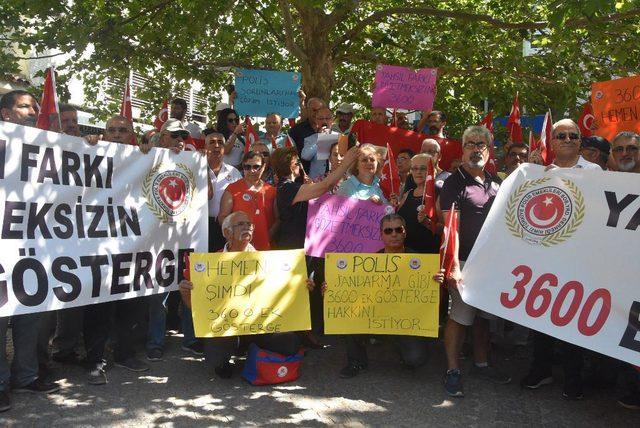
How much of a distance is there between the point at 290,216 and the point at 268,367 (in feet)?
4.68

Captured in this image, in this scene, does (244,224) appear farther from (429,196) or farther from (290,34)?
(290,34)

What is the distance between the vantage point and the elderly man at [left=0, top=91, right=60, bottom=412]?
4.82 meters

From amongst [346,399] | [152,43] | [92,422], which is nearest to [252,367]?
[346,399]

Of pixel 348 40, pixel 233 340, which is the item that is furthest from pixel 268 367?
pixel 348 40

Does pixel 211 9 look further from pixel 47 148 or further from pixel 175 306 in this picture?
pixel 47 148

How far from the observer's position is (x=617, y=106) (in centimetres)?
695

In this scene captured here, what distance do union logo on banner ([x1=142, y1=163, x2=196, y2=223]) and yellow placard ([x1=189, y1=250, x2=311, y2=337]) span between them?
0.69 m

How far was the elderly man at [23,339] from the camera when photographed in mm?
4824

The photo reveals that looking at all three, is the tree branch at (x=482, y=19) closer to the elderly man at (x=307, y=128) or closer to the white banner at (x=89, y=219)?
the elderly man at (x=307, y=128)

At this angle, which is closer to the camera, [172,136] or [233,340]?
[233,340]

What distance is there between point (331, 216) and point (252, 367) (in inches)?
58.6

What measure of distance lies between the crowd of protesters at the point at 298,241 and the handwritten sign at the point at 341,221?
4.4 inches

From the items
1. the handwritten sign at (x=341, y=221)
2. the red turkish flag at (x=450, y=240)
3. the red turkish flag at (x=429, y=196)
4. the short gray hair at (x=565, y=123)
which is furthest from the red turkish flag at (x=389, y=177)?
the short gray hair at (x=565, y=123)

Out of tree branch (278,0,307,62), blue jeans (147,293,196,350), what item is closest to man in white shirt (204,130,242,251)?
blue jeans (147,293,196,350)
